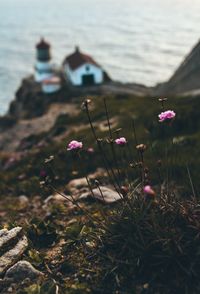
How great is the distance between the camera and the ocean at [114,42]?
3942 inches

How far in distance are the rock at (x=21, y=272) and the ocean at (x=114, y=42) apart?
241ft

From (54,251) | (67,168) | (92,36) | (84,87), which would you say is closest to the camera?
(54,251)

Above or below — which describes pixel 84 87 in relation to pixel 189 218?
below

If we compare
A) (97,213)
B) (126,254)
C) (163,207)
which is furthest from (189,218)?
(97,213)

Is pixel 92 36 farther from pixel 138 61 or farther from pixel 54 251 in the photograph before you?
pixel 54 251

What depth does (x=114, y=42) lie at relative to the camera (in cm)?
13538

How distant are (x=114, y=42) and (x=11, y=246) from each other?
131 meters

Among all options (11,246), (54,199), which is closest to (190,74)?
A: (54,199)

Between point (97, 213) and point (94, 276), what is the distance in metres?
2.92

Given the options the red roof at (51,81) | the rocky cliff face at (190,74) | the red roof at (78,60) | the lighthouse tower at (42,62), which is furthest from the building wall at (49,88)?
the rocky cliff face at (190,74)

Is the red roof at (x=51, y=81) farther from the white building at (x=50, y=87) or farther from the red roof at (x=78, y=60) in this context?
the red roof at (x=78, y=60)

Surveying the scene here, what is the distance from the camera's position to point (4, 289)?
7270 mm

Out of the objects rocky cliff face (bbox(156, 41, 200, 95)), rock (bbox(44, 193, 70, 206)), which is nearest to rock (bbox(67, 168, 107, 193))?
rock (bbox(44, 193, 70, 206))

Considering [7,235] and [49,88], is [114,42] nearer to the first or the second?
[49,88]
